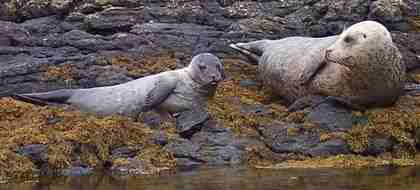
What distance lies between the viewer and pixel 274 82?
11.9 metres

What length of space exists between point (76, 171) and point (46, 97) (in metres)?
2.18

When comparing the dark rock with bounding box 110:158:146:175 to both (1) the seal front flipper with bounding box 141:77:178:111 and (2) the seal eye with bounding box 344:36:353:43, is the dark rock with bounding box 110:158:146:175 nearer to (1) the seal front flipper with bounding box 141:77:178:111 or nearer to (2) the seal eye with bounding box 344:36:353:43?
(1) the seal front flipper with bounding box 141:77:178:111

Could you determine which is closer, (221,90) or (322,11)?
(221,90)

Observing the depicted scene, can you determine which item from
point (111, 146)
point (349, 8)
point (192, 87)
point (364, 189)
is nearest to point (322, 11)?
point (349, 8)

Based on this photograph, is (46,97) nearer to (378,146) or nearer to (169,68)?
(169,68)

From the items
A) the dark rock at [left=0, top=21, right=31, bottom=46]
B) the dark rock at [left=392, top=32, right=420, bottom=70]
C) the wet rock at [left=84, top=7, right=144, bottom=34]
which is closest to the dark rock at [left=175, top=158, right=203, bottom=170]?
the dark rock at [left=392, top=32, right=420, bottom=70]

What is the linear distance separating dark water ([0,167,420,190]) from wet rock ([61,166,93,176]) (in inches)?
10.0

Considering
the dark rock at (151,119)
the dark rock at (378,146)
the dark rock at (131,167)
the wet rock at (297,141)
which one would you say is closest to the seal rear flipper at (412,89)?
the dark rock at (378,146)

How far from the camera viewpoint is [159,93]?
10742 millimetres

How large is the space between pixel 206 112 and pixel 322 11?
15.5ft

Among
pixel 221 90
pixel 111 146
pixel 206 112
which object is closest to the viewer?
pixel 111 146

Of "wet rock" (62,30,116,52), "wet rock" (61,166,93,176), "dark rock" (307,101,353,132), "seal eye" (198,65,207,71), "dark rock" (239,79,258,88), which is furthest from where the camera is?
"wet rock" (62,30,116,52)

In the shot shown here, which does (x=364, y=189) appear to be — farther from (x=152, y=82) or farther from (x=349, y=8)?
(x=349, y=8)

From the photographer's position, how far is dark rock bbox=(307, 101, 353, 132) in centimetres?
995
